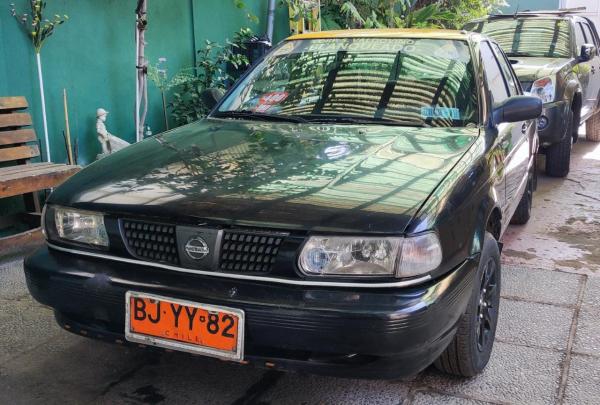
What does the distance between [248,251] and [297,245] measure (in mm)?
176

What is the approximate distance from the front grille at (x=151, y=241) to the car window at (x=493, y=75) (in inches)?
78.1

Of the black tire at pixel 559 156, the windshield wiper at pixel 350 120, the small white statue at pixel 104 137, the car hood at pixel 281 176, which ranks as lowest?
the black tire at pixel 559 156

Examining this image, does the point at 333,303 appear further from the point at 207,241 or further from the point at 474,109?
the point at 474,109

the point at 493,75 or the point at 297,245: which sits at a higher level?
the point at 493,75

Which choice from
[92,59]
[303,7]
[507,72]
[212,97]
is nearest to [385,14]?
[303,7]

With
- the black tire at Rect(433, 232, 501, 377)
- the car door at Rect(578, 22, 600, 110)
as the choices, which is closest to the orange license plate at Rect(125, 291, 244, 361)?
the black tire at Rect(433, 232, 501, 377)

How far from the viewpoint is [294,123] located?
3271 mm

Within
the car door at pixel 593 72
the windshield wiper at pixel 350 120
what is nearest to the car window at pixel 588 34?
the car door at pixel 593 72

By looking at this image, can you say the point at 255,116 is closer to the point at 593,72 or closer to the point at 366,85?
the point at 366,85

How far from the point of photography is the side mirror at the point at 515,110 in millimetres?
3186

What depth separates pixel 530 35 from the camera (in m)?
7.27

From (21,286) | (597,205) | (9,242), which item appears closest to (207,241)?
(21,286)

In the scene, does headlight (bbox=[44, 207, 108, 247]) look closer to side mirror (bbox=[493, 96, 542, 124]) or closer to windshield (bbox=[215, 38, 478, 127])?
windshield (bbox=[215, 38, 478, 127])

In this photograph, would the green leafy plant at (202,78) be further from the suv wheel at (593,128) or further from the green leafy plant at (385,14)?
the suv wheel at (593,128)
